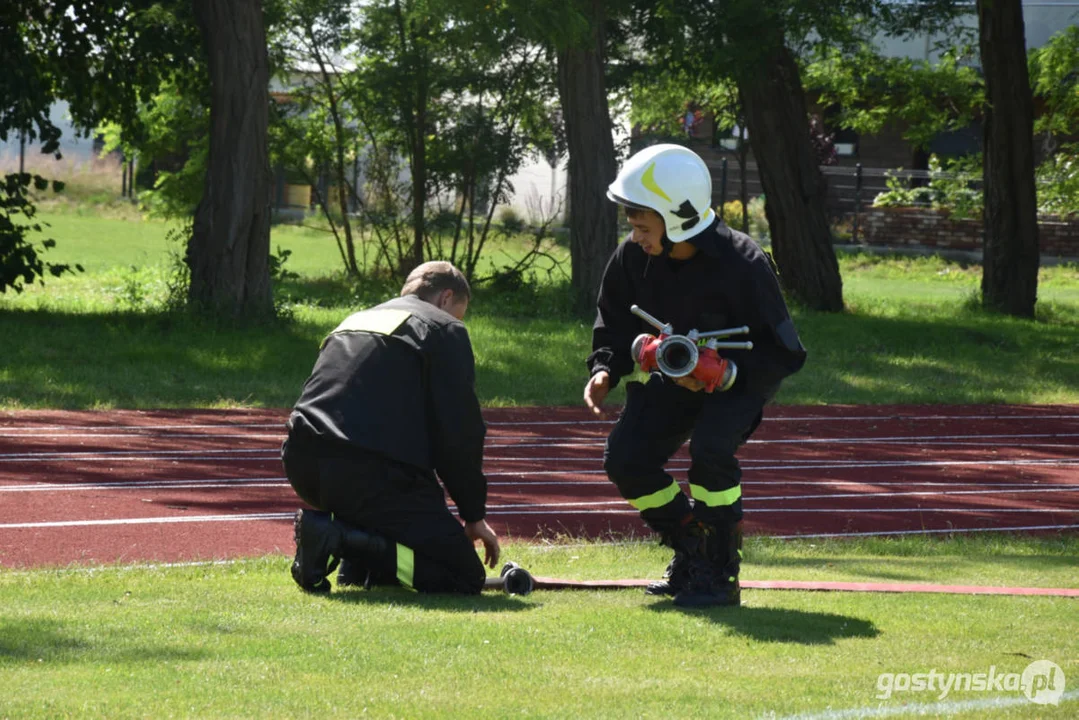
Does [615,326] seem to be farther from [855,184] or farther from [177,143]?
[855,184]

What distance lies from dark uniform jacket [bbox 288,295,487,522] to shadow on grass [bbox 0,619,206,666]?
1515 mm

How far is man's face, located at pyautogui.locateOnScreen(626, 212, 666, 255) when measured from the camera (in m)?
6.39

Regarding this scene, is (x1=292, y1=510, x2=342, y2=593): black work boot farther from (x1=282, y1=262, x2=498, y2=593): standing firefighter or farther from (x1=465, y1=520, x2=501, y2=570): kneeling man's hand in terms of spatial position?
(x1=465, y1=520, x2=501, y2=570): kneeling man's hand

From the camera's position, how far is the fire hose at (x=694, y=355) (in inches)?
241

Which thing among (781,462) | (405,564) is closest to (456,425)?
(405,564)

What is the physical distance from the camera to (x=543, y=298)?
21.5 m

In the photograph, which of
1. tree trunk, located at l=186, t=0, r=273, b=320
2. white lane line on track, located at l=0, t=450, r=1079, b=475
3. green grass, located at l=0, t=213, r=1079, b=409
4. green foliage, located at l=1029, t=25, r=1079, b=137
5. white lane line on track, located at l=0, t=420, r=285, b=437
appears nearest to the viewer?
white lane line on track, located at l=0, t=450, r=1079, b=475

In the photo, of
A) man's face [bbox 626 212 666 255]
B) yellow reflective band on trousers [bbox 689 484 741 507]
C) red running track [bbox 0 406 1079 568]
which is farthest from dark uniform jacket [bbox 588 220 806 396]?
red running track [bbox 0 406 1079 568]

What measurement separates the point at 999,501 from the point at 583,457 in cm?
319

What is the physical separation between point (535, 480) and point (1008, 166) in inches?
584

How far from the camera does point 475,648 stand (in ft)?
17.0

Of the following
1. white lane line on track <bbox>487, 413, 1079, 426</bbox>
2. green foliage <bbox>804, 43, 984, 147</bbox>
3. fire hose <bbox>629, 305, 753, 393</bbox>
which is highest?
green foliage <bbox>804, 43, 984, 147</bbox>

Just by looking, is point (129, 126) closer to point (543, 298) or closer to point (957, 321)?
point (543, 298)

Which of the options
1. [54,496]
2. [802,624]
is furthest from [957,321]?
[802,624]
